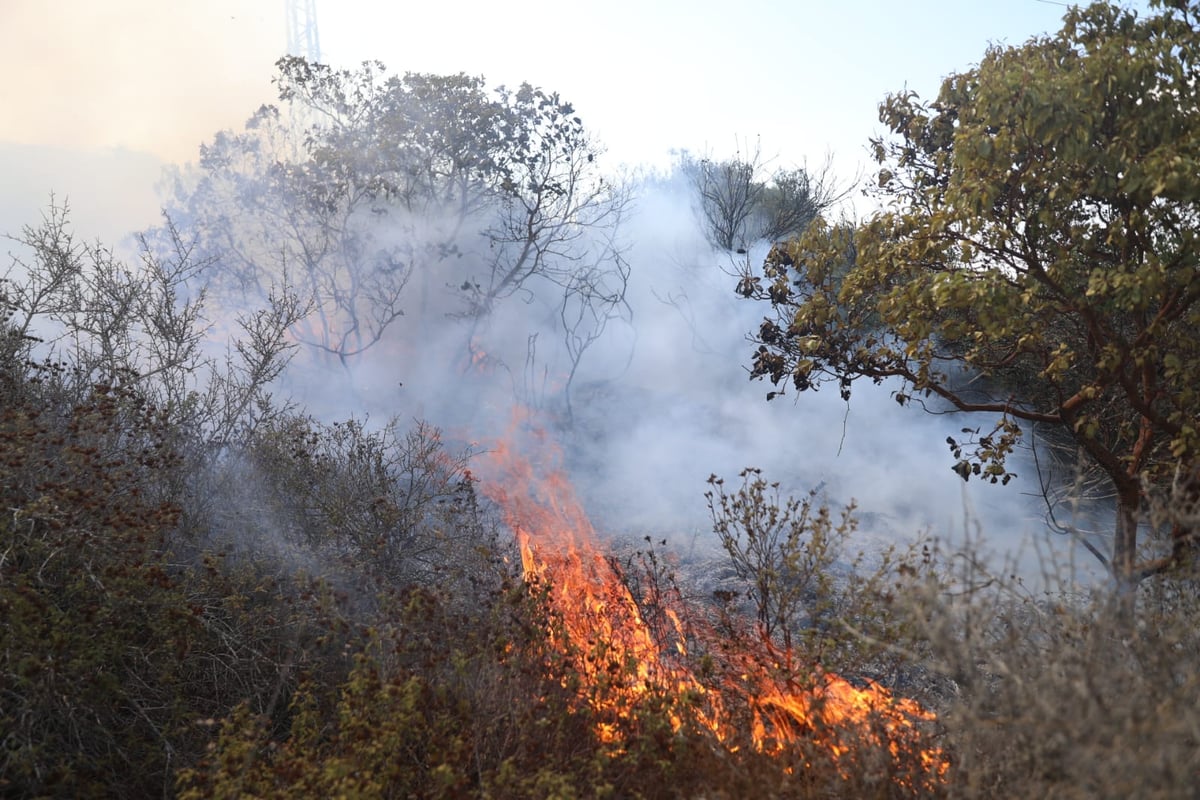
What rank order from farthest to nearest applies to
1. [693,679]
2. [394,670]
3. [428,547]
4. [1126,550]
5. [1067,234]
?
[428,547] < [1067,234] < [693,679] < [394,670] < [1126,550]

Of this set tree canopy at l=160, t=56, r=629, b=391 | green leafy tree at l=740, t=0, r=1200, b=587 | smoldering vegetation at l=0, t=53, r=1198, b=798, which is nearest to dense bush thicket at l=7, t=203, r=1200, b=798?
smoldering vegetation at l=0, t=53, r=1198, b=798

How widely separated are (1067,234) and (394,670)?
5571 mm

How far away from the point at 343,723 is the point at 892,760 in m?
2.64

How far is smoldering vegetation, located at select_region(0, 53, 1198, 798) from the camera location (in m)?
3.76

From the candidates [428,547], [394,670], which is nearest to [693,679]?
[394,670]

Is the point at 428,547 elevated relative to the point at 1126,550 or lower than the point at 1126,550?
elevated

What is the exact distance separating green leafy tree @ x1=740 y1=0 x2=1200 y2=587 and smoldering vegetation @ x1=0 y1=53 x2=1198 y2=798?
1358mm

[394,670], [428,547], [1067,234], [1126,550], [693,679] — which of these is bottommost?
[394,670]

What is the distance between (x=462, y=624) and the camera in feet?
18.9

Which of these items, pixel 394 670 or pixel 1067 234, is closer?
pixel 394 670

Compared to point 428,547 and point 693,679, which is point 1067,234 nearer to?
point 693,679

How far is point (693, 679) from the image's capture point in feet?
18.1

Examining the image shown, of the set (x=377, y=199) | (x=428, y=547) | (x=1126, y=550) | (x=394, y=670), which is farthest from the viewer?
(x=377, y=199)

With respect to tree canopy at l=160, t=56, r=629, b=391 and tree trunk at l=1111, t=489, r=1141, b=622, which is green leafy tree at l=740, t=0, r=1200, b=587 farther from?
tree canopy at l=160, t=56, r=629, b=391
